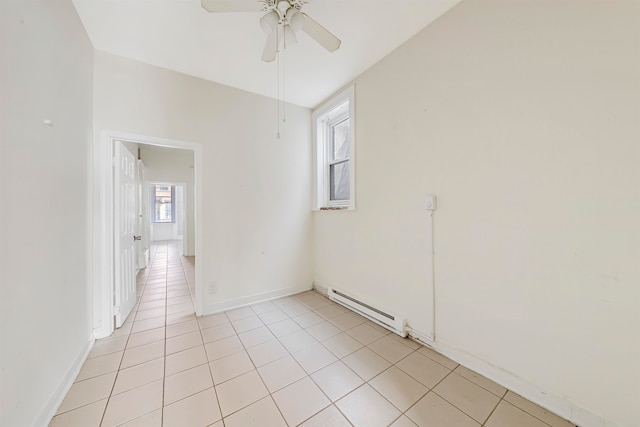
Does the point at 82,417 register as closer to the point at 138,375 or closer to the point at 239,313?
the point at 138,375

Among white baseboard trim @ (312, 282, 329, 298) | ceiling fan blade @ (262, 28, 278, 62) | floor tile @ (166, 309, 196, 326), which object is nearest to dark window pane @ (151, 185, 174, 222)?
floor tile @ (166, 309, 196, 326)

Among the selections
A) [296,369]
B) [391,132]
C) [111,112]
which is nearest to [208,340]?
[296,369]

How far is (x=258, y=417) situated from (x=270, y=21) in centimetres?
242

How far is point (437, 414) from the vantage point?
4.21ft

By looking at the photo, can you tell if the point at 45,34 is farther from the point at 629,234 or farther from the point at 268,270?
the point at 629,234

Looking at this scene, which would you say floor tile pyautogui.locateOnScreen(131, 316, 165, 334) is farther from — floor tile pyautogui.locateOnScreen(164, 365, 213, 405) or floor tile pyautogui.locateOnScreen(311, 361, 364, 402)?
floor tile pyautogui.locateOnScreen(311, 361, 364, 402)

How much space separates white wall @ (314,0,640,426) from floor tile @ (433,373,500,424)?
0.68ft

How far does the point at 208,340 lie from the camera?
6.75 ft

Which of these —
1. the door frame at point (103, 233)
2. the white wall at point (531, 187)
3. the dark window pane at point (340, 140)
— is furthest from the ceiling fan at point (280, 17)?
the door frame at point (103, 233)

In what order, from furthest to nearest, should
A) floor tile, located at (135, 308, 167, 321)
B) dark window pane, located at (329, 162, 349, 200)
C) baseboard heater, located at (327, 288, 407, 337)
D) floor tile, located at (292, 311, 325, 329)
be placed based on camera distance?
dark window pane, located at (329, 162, 349, 200), floor tile, located at (135, 308, 167, 321), floor tile, located at (292, 311, 325, 329), baseboard heater, located at (327, 288, 407, 337)

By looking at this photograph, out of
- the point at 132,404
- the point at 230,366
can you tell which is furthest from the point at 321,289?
the point at 132,404

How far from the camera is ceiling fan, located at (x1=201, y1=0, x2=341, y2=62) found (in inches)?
52.6

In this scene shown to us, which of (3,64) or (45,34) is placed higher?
(45,34)

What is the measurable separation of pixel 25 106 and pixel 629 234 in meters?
2.98
